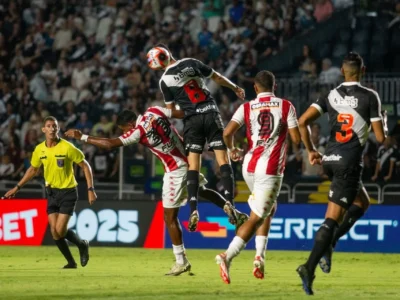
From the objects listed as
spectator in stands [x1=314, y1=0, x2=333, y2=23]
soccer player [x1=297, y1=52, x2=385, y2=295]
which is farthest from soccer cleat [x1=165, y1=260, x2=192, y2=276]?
spectator in stands [x1=314, y1=0, x2=333, y2=23]

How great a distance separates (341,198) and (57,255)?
8579mm

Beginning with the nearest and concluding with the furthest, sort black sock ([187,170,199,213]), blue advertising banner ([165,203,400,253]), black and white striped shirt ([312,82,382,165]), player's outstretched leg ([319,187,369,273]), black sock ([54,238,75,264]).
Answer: black and white striped shirt ([312,82,382,165]), player's outstretched leg ([319,187,369,273]), black sock ([187,170,199,213]), black sock ([54,238,75,264]), blue advertising banner ([165,203,400,253])

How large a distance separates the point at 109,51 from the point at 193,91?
→ 14.8 meters

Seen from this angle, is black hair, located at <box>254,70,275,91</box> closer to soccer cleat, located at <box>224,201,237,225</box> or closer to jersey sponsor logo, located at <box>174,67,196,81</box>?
soccer cleat, located at <box>224,201,237,225</box>

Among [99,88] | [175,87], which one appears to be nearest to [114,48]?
[99,88]

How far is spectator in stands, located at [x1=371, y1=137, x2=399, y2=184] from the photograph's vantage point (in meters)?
21.4

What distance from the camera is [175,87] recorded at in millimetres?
14156

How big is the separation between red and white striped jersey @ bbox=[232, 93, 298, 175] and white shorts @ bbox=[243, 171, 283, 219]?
0.22 ft

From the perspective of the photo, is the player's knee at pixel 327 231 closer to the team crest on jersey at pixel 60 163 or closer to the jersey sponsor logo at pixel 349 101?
the jersey sponsor logo at pixel 349 101

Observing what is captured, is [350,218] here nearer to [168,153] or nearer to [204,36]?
[168,153]

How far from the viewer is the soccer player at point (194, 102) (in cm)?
Result: 1407

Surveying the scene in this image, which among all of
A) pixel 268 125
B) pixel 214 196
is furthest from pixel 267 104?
pixel 214 196

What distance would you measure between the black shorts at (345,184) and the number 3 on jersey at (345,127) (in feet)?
0.96

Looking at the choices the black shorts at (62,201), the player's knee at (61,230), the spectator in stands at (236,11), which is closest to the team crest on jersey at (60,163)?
the black shorts at (62,201)
